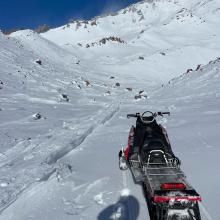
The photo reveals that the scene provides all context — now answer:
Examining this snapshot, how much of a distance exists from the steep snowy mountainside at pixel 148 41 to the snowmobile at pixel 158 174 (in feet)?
103

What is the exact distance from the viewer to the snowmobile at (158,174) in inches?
212

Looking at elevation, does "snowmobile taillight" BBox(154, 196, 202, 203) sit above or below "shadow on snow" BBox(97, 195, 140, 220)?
above

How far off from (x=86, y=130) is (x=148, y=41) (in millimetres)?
51231

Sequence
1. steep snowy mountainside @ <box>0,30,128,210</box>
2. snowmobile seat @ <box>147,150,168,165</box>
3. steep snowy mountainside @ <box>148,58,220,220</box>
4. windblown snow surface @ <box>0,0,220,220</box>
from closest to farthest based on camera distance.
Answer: windblown snow surface @ <box>0,0,220,220</box> → snowmobile seat @ <box>147,150,168,165</box> → steep snowy mountainside @ <box>148,58,220,220</box> → steep snowy mountainside @ <box>0,30,128,210</box>

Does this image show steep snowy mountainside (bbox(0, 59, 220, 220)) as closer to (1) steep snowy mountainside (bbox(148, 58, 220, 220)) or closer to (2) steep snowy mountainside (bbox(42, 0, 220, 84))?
(1) steep snowy mountainside (bbox(148, 58, 220, 220))

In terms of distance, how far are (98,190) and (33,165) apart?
7.35 feet

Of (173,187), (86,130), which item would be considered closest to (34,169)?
(173,187)

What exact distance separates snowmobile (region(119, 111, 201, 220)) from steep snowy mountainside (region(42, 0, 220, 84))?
31502 mm

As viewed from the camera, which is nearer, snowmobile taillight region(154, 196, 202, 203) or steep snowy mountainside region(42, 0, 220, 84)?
snowmobile taillight region(154, 196, 202, 203)

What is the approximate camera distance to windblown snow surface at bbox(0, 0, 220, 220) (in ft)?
23.1

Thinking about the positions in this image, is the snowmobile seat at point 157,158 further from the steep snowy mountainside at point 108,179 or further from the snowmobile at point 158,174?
the steep snowy mountainside at point 108,179

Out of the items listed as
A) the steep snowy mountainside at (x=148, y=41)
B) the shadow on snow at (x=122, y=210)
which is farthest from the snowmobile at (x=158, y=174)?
the steep snowy mountainside at (x=148, y=41)

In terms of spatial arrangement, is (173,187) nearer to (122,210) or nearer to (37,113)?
(122,210)

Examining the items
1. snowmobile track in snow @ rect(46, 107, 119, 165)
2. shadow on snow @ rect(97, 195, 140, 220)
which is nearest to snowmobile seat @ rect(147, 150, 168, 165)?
shadow on snow @ rect(97, 195, 140, 220)
